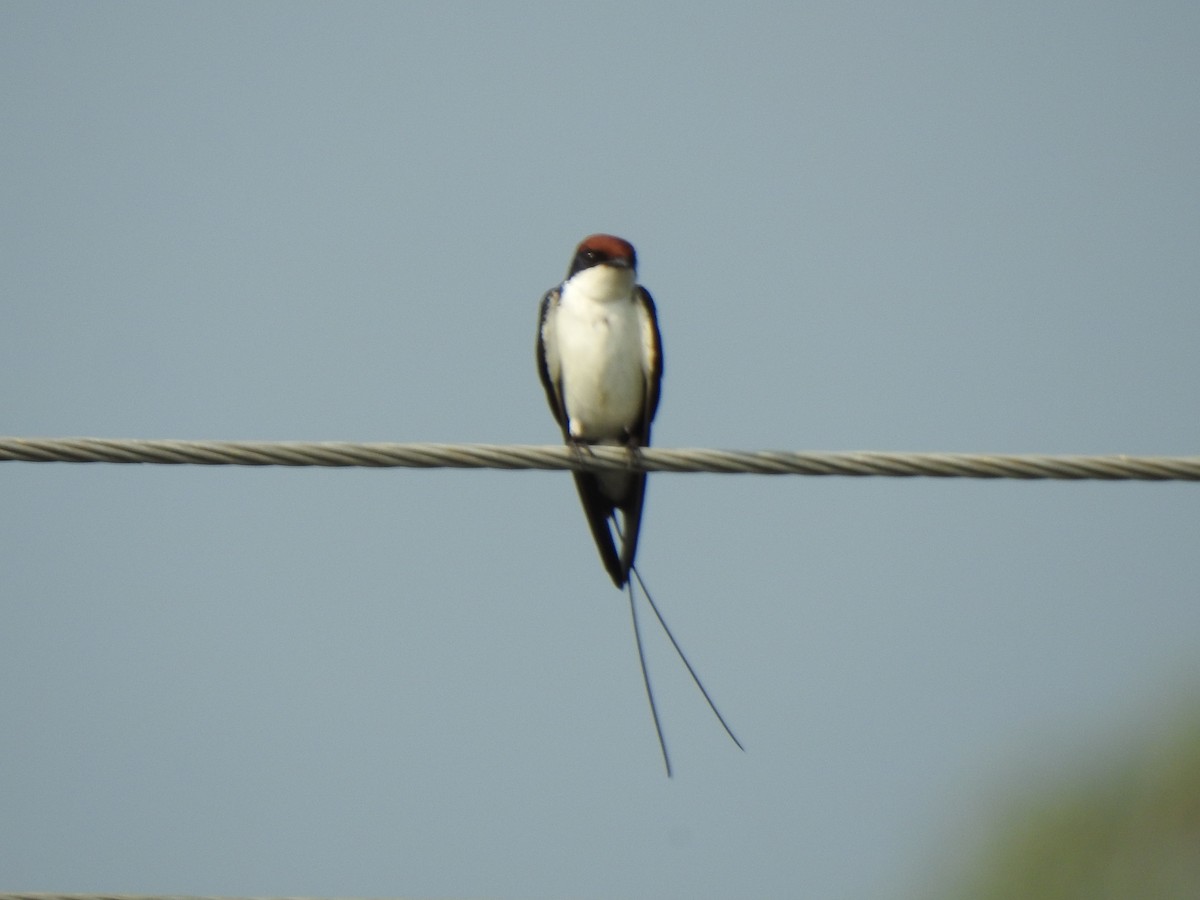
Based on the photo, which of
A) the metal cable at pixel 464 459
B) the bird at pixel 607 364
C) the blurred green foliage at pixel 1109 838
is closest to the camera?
the metal cable at pixel 464 459

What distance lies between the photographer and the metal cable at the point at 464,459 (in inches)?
114

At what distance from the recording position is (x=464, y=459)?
298cm

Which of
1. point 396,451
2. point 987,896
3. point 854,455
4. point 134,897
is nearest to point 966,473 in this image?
point 854,455

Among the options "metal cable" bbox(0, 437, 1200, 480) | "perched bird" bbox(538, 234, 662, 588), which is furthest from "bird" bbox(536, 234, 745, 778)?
"metal cable" bbox(0, 437, 1200, 480)

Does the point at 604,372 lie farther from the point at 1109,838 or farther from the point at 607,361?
the point at 1109,838

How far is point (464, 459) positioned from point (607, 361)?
2.11 meters

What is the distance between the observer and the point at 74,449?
2.89 metres

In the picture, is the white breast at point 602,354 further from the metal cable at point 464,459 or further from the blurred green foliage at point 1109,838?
the blurred green foliage at point 1109,838

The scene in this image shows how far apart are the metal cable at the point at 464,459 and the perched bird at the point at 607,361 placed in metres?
1.96

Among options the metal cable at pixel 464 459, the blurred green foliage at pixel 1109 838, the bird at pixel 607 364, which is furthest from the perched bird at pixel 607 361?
the blurred green foliage at pixel 1109 838

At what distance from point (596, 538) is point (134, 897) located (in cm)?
252

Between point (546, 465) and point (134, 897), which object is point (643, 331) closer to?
point (546, 465)

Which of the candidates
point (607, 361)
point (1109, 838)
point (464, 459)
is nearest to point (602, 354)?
point (607, 361)

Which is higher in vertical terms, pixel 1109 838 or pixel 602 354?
pixel 602 354
